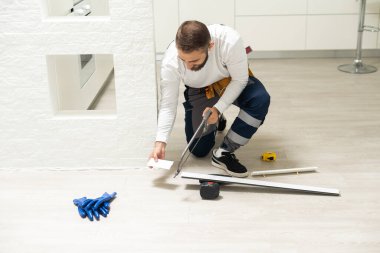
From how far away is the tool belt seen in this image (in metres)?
2.35

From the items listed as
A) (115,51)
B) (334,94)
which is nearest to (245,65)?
(115,51)

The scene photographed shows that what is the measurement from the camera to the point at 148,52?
89.1 inches

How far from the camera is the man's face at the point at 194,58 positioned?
78.9 inches

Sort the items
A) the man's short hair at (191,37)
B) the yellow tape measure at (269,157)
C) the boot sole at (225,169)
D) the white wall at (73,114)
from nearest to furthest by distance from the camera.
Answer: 1. the man's short hair at (191,37)
2. the white wall at (73,114)
3. the boot sole at (225,169)
4. the yellow tape measure at (269,157)

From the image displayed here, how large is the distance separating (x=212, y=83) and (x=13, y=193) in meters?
0.98

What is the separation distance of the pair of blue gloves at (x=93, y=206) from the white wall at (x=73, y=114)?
1.19 ft

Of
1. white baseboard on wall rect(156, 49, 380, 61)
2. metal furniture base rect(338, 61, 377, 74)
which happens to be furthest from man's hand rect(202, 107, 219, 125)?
white baseboard on wall rect(156, 49, 380, 61)

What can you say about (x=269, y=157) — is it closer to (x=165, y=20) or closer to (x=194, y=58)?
(x=194, y=58)

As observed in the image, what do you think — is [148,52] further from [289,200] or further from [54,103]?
[289,200]

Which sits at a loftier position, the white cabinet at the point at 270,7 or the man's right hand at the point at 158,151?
the white cabinet at the point at 270,7

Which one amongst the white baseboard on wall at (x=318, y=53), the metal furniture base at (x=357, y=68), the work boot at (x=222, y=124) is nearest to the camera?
the work boot at (x=222, y=124)

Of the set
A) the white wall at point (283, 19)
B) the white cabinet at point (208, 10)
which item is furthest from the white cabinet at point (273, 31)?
the white cabinet at point (208, 10)

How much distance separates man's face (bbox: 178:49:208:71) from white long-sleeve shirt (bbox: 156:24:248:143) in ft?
0.25

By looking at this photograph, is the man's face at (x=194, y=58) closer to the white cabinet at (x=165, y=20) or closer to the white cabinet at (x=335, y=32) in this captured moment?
the white cabinet at (x=165, y=20)
